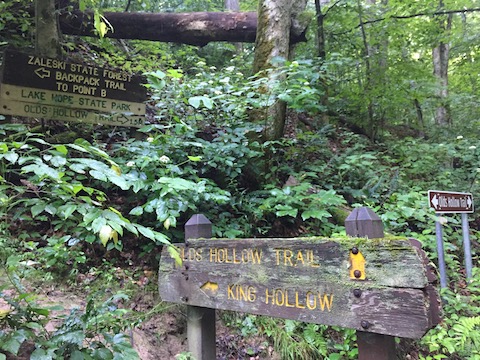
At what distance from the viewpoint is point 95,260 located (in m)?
3.52

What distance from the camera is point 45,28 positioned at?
4.28m

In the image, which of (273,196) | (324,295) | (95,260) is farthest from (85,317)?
(273,196)

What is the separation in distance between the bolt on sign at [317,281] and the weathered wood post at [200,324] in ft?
0.33

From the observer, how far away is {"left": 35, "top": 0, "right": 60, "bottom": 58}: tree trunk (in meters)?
4.25

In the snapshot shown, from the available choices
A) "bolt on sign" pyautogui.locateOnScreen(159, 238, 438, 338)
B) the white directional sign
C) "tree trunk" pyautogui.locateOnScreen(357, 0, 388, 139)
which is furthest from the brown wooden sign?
"tree trunk" pyautogui.locateOnScreen(357, 0, 388, 139)

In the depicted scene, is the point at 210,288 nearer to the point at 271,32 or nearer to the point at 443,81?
the point at 271,32

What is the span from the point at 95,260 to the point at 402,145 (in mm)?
5924

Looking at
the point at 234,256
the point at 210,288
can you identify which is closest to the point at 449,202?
the point at 234,256

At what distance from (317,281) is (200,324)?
1.02 meters

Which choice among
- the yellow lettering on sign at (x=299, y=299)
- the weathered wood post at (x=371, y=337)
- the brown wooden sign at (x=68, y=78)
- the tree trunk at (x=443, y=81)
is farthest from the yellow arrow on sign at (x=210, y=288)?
the tree trunk at (x=443, y=81)

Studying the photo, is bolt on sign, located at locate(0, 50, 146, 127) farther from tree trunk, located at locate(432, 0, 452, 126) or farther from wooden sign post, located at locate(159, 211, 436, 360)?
tree trunk, located at locate(432, 0, 452, 126)

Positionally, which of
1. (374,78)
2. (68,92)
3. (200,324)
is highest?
(374,78)

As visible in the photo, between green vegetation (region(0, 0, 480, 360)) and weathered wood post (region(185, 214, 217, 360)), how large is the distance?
0.26 meters

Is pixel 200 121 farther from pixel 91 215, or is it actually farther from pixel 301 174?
pixel 91 215
